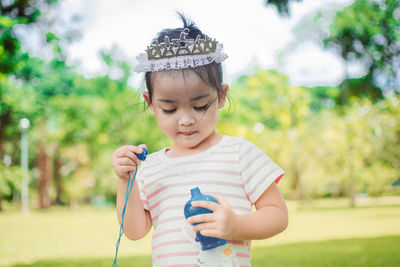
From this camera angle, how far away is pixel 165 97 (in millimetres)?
1519

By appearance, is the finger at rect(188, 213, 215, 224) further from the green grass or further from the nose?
the green grass

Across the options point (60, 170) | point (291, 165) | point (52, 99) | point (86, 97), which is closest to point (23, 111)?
point (52, 99)

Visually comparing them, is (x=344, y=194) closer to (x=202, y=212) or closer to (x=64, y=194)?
(x=64, y=194)

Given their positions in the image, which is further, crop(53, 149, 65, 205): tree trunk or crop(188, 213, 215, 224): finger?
crop(53, 149, 65, 205): tree trunk

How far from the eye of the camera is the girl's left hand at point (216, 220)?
129cm

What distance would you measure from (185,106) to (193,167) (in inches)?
10.3

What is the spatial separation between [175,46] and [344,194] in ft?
102

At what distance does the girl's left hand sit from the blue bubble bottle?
0.02 metres

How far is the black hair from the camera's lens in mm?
1521

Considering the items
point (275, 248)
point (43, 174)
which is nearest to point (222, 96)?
point (275, 248)

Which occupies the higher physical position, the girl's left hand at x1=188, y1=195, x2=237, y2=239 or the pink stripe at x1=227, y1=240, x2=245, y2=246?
the girl's left hand at x1=188, y1=195, x2=237, y2=239

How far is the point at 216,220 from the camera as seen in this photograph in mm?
1293

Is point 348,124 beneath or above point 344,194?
above

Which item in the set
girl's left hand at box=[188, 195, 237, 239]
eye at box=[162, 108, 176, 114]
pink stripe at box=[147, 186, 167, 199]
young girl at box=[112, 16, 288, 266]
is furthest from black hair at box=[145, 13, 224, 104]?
girl's left hand at box=[188, 195, 237, 239]
